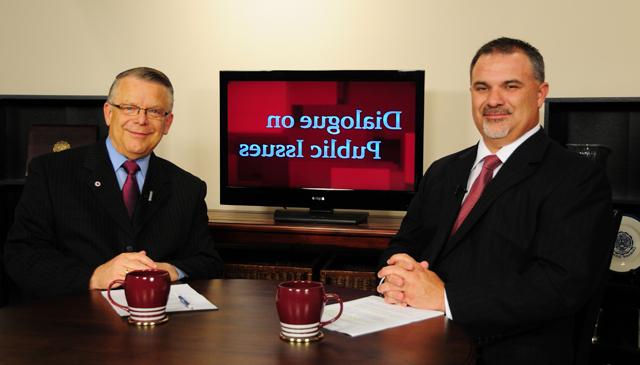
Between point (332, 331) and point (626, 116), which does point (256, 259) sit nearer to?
point (626, 116)

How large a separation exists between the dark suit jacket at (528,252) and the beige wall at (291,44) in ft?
4.78

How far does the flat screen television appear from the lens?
3.49 meters

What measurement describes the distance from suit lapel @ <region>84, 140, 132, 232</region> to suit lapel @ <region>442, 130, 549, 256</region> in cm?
106

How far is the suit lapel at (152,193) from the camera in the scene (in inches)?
97.3

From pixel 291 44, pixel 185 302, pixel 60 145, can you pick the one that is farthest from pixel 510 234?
pixel 60 145

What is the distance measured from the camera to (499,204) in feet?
6.86

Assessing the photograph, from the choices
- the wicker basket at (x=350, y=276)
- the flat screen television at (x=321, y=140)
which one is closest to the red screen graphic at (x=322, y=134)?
the flat screen television at (x=321, y=140)

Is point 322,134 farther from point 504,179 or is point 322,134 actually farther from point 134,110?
point 504,179

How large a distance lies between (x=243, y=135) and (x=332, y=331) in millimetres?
2144

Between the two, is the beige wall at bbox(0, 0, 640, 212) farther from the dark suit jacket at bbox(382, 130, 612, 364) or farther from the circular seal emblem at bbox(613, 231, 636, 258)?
the dark suit jacket at bbox(382, 130, 612, 364)

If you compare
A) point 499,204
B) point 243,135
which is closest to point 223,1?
point 243,135

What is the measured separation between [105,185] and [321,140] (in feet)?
4.39

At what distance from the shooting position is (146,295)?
1603 millimetres

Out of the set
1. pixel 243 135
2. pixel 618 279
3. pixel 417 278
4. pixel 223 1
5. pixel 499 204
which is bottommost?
pixel 618 279
